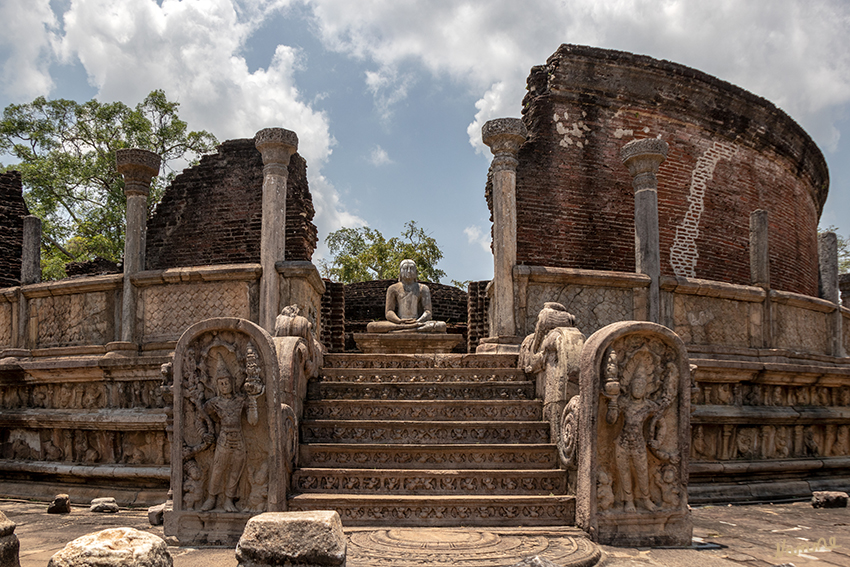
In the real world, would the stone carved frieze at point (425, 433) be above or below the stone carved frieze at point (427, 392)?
below

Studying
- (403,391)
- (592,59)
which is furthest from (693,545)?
(592,59)

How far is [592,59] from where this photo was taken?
12203 mm

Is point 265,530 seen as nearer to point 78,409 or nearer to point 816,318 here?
point 78,409

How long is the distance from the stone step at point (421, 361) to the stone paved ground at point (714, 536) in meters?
2.26

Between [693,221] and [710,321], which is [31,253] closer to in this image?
[710,321]

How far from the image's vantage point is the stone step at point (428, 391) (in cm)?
598

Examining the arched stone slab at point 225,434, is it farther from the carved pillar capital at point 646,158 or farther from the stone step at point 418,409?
the carved pillar capital at point 646,158

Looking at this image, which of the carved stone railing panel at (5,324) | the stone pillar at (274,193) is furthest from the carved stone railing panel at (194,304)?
the carved stone railing panel at (5,324)

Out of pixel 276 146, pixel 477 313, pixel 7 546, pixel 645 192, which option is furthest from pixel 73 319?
pixel 645 192

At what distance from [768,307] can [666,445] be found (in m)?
4.52

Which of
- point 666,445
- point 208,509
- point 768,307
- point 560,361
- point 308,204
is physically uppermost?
point 308,204

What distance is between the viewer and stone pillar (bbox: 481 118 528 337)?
24.2 ft

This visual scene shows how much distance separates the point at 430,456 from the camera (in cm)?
523

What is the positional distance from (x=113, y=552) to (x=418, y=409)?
315cm
